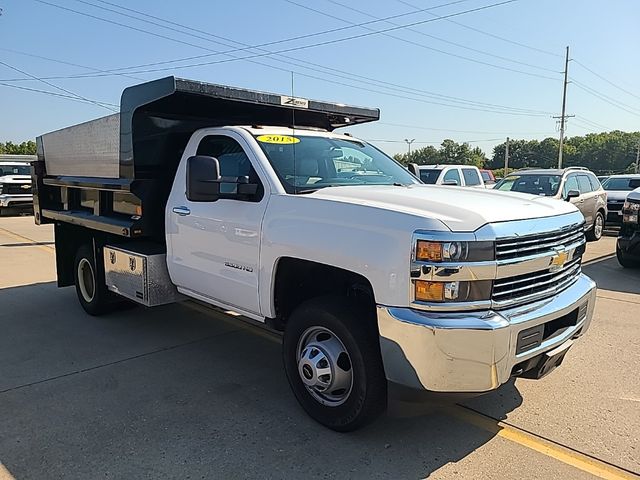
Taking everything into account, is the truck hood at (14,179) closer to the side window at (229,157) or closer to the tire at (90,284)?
→ the tire at (90,284)

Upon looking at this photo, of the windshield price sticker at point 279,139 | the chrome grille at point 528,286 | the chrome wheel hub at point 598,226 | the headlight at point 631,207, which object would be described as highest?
the windshield price sticker at point 279,139

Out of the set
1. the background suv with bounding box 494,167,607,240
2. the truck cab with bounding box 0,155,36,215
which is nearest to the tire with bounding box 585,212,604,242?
the background suv with bounding box 494,167,607,240

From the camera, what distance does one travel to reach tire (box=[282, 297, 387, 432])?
10.9ft

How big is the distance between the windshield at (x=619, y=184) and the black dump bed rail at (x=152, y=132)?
46.8ft

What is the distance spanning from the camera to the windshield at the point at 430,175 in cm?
1470

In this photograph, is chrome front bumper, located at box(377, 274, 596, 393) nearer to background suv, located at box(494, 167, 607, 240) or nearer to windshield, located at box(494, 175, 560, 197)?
background suv, located at box(494, 167, 607, 240)

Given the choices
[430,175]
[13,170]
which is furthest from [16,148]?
[430,175]

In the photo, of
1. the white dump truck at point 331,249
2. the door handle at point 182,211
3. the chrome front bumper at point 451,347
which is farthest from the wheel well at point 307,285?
the door handle at point 182,211

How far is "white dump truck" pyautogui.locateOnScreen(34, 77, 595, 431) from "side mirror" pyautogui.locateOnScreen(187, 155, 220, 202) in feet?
0.04

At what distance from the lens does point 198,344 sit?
5.43 meters

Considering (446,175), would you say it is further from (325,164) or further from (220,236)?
(220,236)

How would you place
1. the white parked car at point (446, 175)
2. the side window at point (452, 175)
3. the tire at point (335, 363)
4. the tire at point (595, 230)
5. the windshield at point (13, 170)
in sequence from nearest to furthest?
the tire at point (335, 363), the tire at point (595, 230), the white parked car at point (446, 175), the side window at point (452, 175), the windshield at point (13, 170)

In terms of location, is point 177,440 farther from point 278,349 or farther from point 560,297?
point 560,297

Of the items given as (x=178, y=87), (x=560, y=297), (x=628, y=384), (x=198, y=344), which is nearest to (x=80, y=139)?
(x=178, y=87)
